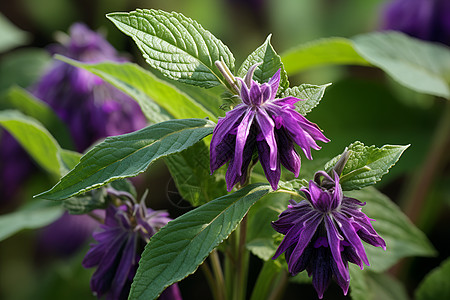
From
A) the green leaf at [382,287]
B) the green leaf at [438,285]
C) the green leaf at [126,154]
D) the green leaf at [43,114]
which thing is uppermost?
the green leaf at [126,154]

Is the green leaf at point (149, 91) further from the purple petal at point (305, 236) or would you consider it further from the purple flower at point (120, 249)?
the purple petal at point (305, 236)

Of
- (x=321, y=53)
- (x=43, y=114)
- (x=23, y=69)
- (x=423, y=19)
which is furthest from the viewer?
(x=23, y=69)

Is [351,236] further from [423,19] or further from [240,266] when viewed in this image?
[423,19]

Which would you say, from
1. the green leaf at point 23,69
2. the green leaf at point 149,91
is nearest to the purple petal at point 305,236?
the green leaf at point 149,91

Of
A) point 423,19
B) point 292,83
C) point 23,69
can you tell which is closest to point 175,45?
point 423,19

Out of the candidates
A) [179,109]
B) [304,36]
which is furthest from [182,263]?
[304,36]

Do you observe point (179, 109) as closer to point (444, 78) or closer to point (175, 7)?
point (444, 78)

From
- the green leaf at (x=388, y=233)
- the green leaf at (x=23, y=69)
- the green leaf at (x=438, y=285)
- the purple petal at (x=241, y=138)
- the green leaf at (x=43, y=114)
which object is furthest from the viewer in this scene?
the green leaf at (x=23, y=69)
